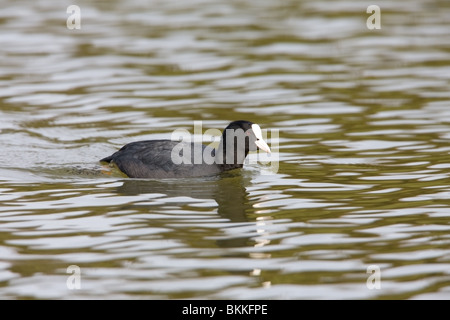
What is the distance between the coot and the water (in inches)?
6.9

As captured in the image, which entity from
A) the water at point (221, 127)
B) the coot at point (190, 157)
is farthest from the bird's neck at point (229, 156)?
the water at point (221, 127)

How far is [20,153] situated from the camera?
35.1ft

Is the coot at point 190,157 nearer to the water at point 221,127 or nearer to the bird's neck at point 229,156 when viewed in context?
the bird's neck at point 229,156

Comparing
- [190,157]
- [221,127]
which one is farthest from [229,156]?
[221,127]

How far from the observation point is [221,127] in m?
11.8

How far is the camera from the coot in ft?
31.0

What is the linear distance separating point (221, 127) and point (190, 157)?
225 centimetres

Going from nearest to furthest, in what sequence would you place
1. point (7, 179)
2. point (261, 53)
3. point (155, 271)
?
1. point (155, 271)
2. point (7, 179)
3. point (261, 53)

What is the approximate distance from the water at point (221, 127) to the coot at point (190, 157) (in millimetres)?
175

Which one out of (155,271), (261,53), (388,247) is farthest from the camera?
(261,53)

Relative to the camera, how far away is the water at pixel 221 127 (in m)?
6.52

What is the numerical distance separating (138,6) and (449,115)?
33.4ft

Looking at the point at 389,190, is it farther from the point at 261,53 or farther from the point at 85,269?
the point at 261,53

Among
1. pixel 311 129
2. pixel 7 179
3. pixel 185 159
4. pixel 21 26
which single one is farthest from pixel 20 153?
pixel 21 26
